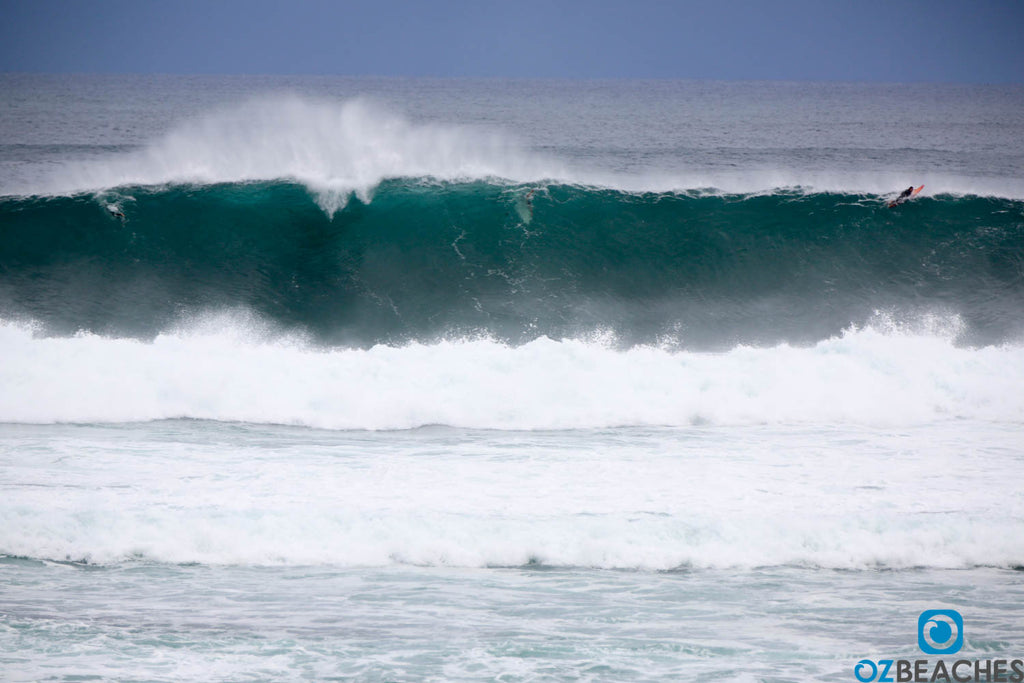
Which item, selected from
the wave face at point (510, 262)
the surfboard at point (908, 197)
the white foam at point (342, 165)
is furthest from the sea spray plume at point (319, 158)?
the surfboard at point (908, 197)

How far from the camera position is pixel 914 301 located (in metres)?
13.0

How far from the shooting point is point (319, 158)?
15.4m

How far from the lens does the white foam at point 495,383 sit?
9.89 metres

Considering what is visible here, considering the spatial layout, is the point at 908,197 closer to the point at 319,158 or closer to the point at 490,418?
the point at 490,418

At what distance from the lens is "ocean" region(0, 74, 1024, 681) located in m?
5.91

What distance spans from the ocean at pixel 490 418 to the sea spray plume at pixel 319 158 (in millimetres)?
79

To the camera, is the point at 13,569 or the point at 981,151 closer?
the point at 13,569

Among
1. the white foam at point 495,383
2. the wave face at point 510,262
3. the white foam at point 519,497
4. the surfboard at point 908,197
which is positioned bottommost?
the white foam at point 519,497

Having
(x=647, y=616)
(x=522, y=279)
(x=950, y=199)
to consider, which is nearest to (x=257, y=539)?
(x=647, y=616)

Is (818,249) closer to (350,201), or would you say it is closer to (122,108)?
(350,201)

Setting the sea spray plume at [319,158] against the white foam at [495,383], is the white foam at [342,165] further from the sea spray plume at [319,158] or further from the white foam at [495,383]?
the white foam at [495,383]

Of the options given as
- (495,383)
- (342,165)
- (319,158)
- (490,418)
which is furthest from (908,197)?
(319,158)

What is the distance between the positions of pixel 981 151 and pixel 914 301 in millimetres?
30145

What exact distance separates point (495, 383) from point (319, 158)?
699cm
